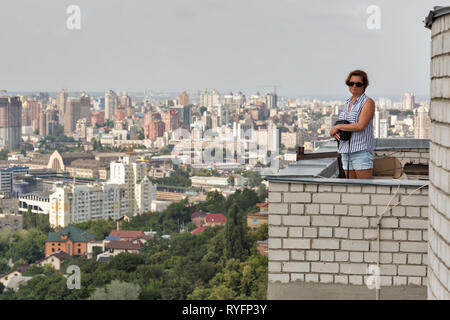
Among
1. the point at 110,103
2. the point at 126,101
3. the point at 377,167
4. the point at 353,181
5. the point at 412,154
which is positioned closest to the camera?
the point at 353,181

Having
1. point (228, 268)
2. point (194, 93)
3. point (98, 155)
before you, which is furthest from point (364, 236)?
point (194, 93)

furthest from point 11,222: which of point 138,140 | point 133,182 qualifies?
point 138,140

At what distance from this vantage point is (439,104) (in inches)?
81.4

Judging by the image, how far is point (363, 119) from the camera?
3123 millimetres

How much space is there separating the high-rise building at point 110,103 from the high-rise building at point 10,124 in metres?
10.9

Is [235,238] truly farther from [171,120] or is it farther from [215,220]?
[171,120]

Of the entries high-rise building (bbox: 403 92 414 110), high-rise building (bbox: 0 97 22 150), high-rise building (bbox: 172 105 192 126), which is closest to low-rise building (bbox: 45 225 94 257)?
high-rise building (bbox: 403 92 414 110)

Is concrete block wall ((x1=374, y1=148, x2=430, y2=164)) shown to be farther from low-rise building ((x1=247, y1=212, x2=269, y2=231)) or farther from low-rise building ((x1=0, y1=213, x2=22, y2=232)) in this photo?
low-rise building ((x1=0, y1=213, x2=22, y2=232))

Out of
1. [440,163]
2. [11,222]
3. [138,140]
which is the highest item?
[440,163]

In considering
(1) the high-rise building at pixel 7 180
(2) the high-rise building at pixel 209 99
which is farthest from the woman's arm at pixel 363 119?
(2) the high-rise building at pixel 209 99

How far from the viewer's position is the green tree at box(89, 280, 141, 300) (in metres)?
19.4

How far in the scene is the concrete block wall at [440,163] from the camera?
6.45 feet

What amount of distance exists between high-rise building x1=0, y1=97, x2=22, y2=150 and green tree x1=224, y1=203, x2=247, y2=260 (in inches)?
2139

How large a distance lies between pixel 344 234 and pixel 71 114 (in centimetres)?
8038
